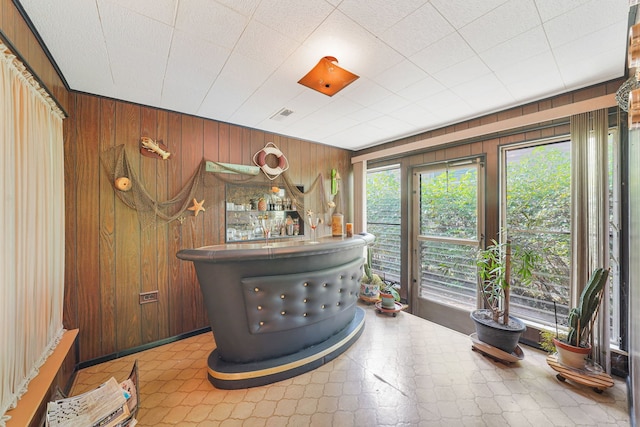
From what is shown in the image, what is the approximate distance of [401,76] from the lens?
2.07m

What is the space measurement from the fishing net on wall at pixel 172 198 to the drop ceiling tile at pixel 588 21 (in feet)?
9.73

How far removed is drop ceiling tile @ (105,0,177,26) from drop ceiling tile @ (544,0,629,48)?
2.25 m

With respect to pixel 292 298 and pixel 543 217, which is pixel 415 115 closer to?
pixel 543 217

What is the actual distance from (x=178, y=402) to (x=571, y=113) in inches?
166

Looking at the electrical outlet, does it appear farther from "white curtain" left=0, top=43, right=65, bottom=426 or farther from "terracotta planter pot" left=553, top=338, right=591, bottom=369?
"terracotta planter pot" left=553, top=338, right=591, bottom=369

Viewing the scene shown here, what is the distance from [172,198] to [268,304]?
179 centimetres

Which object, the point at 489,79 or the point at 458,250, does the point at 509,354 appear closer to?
the point at 458,250

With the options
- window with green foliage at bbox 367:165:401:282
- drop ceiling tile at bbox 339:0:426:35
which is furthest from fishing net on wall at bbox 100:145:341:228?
drop ceiling tile at bbox 339:0:426:35

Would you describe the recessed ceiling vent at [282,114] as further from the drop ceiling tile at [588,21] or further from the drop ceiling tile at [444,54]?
the drop ceiling tile at [588,21]

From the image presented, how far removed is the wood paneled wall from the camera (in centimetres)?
229

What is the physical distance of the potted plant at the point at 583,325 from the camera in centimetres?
193

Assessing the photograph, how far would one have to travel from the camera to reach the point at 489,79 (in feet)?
7.00

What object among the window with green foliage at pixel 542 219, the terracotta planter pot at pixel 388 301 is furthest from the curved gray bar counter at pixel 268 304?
the window with green foliage at pixel 542 219

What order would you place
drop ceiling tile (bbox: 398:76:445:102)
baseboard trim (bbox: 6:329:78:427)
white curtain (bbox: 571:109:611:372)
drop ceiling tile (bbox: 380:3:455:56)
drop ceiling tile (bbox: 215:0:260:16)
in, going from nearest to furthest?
baseboard trim (bbox: 6:329:78:427) < drop ceiling tile (bbox: 215:0:260:16) < drop ceiling tile (bbox: 380:3:455:56) < white curtain (bbox: 571:109:611:372) < drop ceiling tile (bbox: 398:76:445:102)
